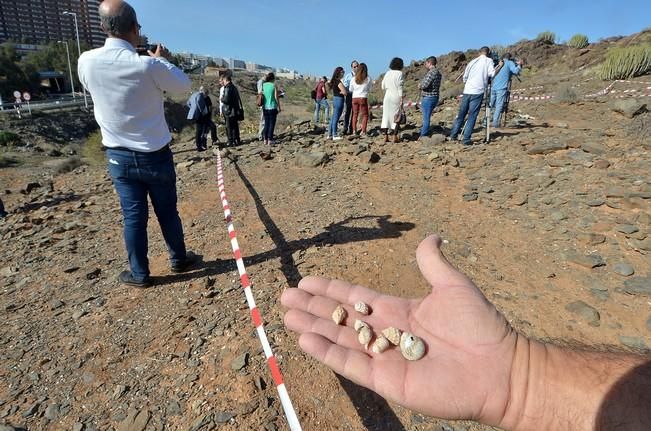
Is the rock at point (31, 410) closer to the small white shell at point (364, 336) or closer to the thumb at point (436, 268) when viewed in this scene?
the small white shell at point (364, 336)

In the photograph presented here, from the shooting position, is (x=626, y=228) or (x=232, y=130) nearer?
(x=626, y=228)

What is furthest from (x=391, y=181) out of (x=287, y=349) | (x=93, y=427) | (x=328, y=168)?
(x=93, y=427)

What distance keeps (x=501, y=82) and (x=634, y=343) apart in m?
8.01

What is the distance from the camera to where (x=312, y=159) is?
8.34 m

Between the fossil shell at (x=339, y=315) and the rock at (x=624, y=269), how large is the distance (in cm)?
339

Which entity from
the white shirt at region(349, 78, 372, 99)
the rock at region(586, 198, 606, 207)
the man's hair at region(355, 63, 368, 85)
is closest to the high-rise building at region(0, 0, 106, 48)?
the white shirt at region(349, 78, 372, 99)

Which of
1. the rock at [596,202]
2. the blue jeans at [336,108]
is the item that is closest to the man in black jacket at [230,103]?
the blue jeans at [336,108]

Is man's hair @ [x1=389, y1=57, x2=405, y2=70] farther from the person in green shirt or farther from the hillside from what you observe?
the person in green shirt

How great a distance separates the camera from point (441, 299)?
203cm

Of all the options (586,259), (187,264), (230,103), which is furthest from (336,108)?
(586,259)

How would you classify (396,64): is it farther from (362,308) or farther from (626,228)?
(362,308)

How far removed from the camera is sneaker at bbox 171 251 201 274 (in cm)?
416

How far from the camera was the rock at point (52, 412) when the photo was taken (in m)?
2.51

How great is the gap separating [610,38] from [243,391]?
41.1 metres
